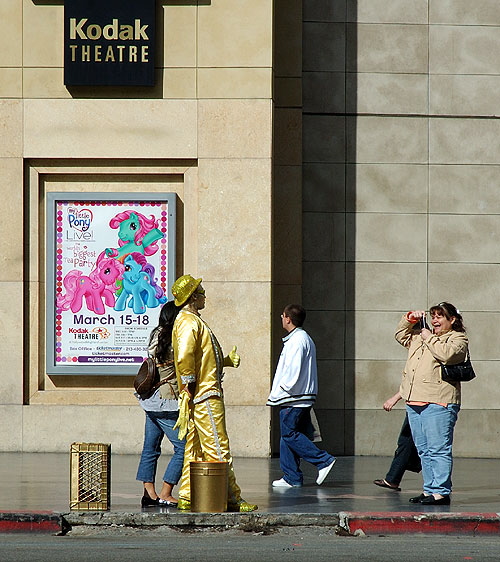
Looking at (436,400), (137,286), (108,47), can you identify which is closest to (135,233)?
(137,286)

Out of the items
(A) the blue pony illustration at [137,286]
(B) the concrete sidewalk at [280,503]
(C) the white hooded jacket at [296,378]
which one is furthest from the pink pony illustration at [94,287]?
(C) the white hooded jacket at [296,378]

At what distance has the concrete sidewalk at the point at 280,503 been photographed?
366 inches

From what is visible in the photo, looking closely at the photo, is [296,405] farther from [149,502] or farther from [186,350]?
[186,350]

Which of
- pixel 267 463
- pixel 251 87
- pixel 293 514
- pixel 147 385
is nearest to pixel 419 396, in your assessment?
pixel 293 514

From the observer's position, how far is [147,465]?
33.0ft

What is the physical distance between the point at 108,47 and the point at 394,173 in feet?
13.7

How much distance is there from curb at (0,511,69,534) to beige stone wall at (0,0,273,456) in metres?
4.70

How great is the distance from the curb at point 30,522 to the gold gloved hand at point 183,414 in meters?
1.22

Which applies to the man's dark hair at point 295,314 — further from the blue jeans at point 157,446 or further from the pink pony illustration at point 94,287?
the pink pony illustration at point 94,287

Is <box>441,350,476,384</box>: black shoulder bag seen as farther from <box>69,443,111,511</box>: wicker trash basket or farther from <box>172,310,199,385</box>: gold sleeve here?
<box>69,443,111,511</box>: wicker trash basket

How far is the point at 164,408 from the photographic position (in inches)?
394

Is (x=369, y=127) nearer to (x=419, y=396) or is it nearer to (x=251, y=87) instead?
(x=251, y=87)

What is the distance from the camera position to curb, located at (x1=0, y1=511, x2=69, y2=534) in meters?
9.16

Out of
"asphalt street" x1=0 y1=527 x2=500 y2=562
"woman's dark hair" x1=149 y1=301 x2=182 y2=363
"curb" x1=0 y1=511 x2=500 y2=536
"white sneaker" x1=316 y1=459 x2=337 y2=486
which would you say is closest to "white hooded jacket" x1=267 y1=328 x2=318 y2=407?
"white sneaker" x1=316 y1=459 x2=337 y2=486
